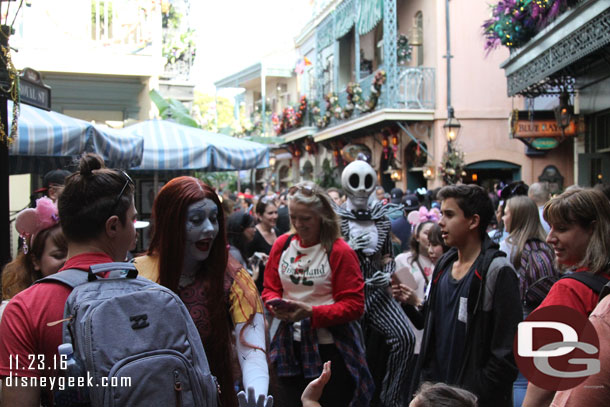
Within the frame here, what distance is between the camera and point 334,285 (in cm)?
421

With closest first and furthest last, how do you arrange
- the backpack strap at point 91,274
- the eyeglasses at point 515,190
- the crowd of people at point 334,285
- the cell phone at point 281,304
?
1. the backpack strap at point 91,274
2. the crowd of people at point 334,285
3. the cell phone at point 281,304
4. the eyeglasses at point 515,190

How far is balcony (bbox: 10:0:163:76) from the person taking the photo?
39.0ft

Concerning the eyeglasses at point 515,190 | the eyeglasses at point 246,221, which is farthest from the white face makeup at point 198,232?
the eyeglasses at point 246,221

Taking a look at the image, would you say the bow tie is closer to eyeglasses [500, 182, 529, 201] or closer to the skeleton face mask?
the skeleton face mask

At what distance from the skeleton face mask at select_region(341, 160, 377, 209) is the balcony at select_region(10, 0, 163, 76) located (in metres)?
8.25

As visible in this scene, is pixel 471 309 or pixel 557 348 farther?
pixel 471 309

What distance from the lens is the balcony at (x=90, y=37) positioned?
39.0ft

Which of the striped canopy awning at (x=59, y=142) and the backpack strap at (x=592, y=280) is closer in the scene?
the backpack strap at (x=592, y=280)

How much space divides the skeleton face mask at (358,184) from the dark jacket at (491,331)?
1.93 m

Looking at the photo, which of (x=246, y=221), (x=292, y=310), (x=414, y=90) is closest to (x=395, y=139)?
(x=414, y=90)

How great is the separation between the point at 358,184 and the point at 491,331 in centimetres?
222

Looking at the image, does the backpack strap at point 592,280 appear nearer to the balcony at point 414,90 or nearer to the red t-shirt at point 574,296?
the red t-shirt at point 574,296

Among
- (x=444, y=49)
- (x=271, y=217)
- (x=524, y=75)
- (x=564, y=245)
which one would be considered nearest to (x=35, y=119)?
(x=271, y=217)

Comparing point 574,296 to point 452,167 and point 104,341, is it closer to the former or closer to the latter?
point 104,341
